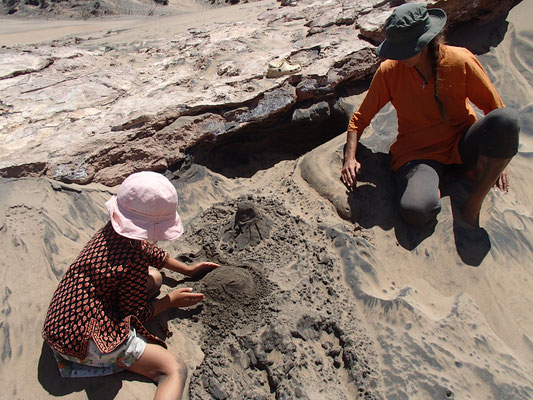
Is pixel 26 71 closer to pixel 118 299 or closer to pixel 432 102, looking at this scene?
pixel 118 299

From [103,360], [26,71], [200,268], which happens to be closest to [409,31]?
[200,268]

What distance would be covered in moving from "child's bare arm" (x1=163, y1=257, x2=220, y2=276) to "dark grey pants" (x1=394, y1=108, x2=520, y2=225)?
3.42ft

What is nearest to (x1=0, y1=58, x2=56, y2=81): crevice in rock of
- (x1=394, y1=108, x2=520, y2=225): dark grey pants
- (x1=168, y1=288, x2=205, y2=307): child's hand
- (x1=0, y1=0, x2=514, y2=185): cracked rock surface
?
(x1=0, y1=0, x2=514, y2=185): cracked rock surface

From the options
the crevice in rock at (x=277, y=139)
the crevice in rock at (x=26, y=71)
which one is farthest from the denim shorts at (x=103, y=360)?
the crevice in rock at (x=26, y=71)

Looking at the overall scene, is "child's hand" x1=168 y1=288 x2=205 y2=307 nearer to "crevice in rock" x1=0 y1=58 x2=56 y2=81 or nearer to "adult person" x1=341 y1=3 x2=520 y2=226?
"adult person" x1=341 y1=3 x2=520 y2=226

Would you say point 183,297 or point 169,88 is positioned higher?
point 169,88

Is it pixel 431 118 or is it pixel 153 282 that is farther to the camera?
pixel 431 118

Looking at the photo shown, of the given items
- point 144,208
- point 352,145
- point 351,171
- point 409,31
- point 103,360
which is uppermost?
point 409,31

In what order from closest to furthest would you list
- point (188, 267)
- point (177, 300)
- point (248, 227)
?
1. point (177, 300)
2. point (188, 267)
3. point (248, 227)

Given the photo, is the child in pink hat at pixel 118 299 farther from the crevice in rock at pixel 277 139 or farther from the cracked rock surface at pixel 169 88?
the crevice in rock at pixel 277 139

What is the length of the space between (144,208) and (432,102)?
5.22 ft

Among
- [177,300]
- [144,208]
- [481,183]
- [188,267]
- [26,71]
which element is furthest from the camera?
[26,71]

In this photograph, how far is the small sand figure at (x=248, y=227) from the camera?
2.23 m

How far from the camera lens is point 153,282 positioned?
6.37ft
